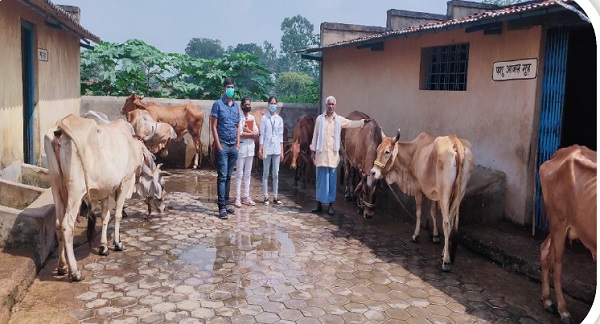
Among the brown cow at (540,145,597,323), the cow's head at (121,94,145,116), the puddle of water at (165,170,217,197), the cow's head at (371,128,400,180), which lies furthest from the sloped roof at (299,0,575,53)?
the cow's head at (121,94,145,116)

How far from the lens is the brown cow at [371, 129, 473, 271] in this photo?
633cm

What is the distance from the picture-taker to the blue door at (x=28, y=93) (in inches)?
350

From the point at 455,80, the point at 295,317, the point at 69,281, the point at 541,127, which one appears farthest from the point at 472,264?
the point at 69,281

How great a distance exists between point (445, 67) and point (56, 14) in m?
6.75

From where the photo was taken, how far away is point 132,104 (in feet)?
40.6

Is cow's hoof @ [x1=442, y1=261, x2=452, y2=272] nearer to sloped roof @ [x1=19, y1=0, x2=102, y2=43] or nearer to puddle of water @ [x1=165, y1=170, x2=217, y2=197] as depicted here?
puddle of water @ [x1=165, y1=170, x2=217, y2=197]

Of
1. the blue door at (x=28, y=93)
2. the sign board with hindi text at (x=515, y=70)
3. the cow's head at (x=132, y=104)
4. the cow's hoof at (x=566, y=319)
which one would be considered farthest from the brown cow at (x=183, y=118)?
the cow's hoof at (x=566, y=319)

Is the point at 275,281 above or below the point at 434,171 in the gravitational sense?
below

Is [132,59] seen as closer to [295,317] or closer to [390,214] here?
[390,214]

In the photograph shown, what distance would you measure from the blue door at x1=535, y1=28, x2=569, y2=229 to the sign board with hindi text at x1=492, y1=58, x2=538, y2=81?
161mm

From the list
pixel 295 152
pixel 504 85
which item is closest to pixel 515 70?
pixel 504 85

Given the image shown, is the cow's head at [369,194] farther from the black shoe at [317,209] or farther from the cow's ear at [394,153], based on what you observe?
the black shoe at [317,209]

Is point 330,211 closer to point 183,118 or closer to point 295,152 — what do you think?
point 295,152

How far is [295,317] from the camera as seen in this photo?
4.73 m
